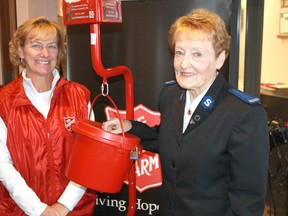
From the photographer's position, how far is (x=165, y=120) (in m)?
1.38

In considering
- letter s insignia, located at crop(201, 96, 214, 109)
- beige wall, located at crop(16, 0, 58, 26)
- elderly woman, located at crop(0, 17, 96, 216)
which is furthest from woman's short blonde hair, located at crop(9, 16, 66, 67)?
beige wall, located at crop(16, 0, 58, 26)

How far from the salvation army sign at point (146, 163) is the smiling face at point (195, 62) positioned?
0.67 meters

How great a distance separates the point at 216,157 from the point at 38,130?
767 mm

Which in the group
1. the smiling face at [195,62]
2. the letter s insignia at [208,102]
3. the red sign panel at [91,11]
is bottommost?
the letter s insignia at [208,102]

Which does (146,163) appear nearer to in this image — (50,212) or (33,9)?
(50,212)

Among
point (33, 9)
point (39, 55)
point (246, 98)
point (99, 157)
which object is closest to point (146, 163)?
point (99, 157)

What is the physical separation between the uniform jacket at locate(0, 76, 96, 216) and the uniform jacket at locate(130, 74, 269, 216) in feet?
1.51

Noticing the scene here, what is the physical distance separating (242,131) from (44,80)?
3.08ft

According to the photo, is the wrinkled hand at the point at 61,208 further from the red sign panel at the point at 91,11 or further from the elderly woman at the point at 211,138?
the red sign panel at the point at 91,11

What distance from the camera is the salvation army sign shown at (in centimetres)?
188

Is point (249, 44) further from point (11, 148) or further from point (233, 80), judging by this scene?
point (11, 148)

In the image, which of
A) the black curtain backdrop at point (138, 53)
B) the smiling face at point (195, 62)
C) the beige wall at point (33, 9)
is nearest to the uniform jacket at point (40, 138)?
the black curtain backdrop at point (138, 53)

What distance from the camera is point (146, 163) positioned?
1.90 metres

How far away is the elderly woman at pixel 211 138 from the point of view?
112cm
